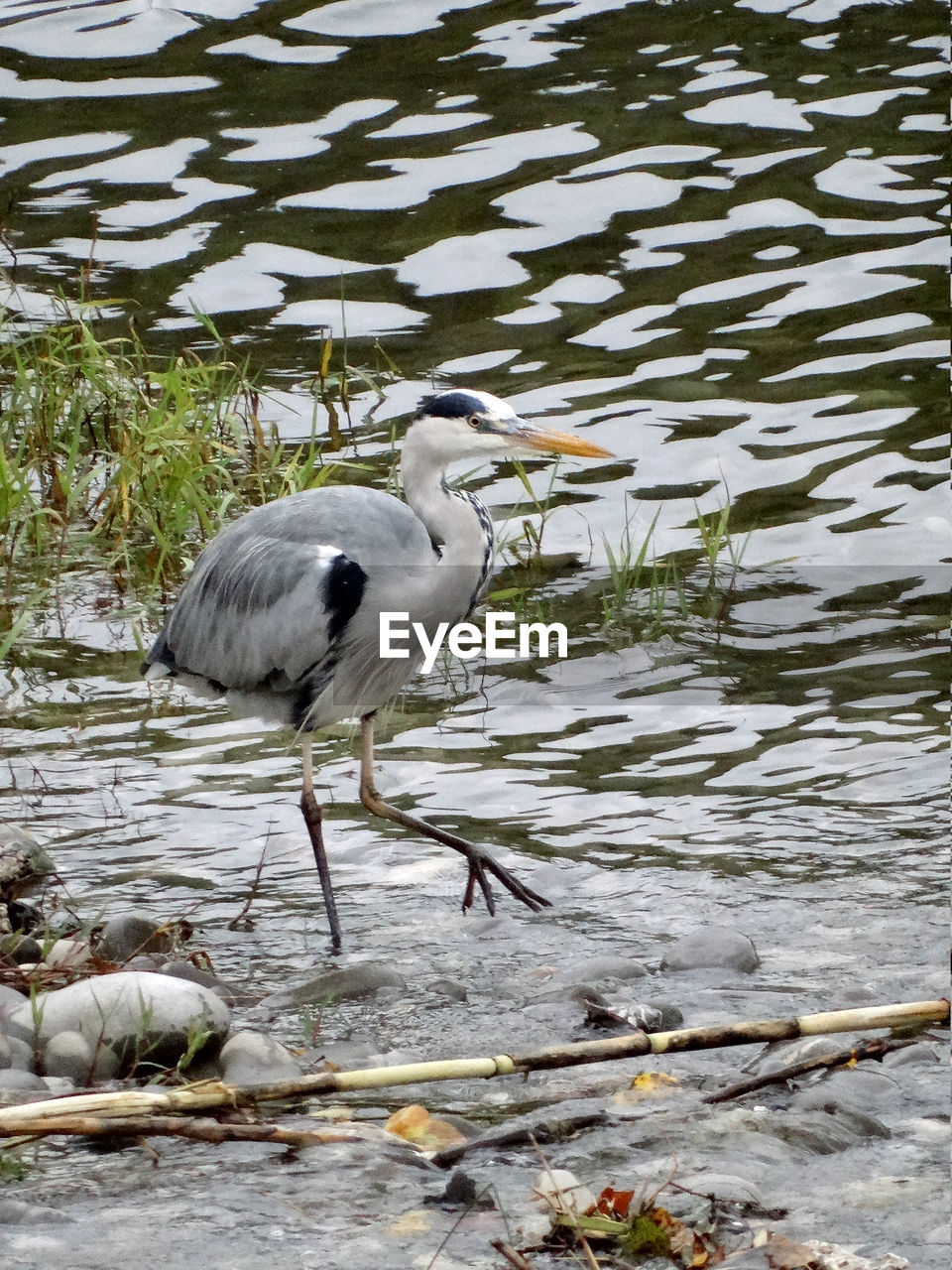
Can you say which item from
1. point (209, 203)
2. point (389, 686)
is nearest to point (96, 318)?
point (209, 203)

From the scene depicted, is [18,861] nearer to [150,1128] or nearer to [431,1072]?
[150,1128]

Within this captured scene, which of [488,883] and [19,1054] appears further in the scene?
[488,883]

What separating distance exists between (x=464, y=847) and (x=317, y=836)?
40 cm

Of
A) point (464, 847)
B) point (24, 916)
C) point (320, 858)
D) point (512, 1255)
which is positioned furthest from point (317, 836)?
point (512, 1255)

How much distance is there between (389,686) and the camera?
5289mm

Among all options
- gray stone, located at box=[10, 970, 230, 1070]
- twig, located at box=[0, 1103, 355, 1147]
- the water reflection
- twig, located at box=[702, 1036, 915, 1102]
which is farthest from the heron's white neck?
twig, located at box=[0, 1103, 355, 1147]

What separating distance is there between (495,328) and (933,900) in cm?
473

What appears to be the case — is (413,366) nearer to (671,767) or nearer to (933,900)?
(671,767)

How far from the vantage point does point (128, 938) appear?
172 inches

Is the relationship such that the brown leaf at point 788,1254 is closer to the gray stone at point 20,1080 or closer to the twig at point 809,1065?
the twig at point 809,1065

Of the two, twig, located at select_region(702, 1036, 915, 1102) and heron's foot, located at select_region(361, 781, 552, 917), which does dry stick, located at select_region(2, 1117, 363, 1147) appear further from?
heron's foot, located at select_region(361, 781, 552, 917)

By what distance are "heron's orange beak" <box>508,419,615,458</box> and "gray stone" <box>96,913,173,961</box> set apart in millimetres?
1609

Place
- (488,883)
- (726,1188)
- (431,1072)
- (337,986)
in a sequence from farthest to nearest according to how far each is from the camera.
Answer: (488,883)
(337,986)
(431,1072)
(726,1188)

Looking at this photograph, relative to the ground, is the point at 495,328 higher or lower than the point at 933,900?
higher
